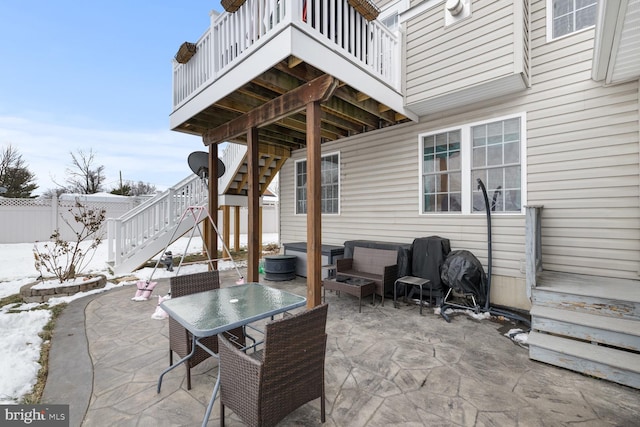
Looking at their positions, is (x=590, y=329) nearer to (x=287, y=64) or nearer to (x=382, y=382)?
(x=382, y=382)

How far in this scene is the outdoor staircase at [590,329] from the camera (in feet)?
7.61

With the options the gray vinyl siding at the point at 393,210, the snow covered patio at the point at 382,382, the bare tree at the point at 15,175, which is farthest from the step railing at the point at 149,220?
the bare tree at the point at 15,175

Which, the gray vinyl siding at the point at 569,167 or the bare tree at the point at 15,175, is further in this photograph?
the bare tree at the point at 15,175

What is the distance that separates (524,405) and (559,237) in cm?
267

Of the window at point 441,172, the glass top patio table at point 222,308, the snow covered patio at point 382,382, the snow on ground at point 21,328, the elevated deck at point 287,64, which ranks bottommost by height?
the snow covered patio at point 382,382

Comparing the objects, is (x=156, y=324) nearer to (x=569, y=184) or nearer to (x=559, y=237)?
(x=559, y=237)

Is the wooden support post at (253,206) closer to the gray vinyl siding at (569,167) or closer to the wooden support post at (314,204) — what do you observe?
the wooden support post at (314,204)

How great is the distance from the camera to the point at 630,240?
3.28 metres

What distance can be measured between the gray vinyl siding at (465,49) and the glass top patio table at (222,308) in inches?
155

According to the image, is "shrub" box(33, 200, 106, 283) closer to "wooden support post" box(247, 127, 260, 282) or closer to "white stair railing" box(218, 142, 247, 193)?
"wooden support post" box(247, 127, 260, 282)

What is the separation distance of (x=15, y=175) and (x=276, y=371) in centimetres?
2461

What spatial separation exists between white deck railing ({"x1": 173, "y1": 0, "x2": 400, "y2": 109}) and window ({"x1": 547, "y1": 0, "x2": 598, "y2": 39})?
209 centimetres

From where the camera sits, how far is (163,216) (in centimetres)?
698

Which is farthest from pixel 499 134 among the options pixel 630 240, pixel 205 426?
pixel 205 426
